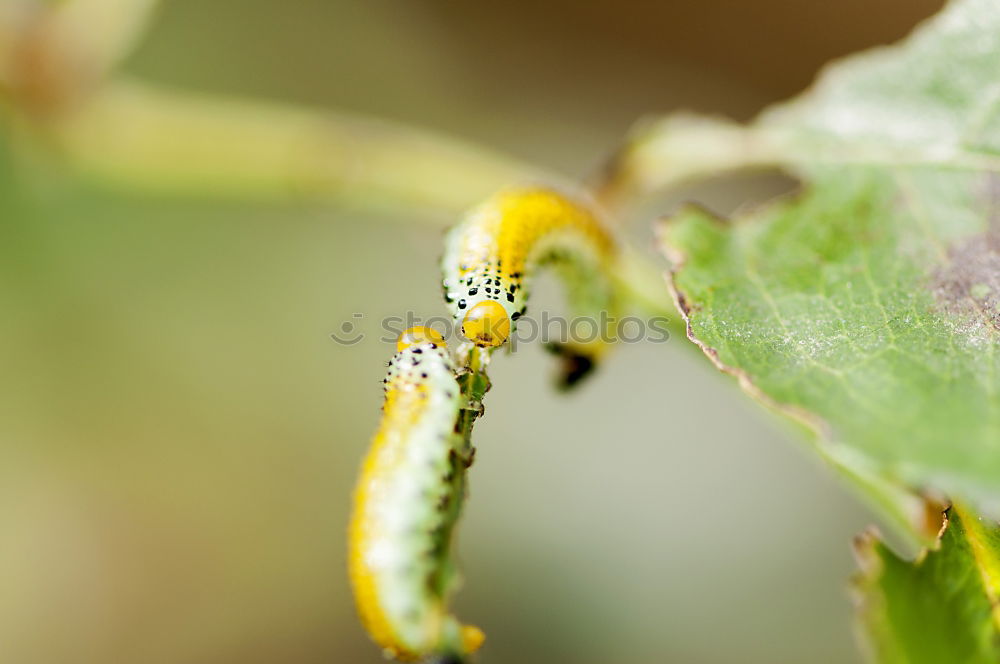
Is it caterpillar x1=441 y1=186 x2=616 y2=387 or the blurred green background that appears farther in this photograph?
the blurred green background

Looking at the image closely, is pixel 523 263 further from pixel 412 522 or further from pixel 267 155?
pixel 267 155

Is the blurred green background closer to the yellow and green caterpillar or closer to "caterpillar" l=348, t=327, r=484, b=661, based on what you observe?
the yellow and green caterpillar

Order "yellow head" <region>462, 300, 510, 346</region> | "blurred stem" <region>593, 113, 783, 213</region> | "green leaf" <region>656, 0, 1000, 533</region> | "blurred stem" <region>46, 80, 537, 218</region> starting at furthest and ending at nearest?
"blurred stem" <region>46, 80, 537, 218</region> → "blurred stem" <region>593, 113, 783, 213</region> → "yellow head" <region>462, 300, 510, 346</region> → "green leaf" <region>656, 0, 1000, 533</region>

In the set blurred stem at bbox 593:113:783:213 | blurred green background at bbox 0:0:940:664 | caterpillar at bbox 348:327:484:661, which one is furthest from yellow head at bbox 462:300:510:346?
blurred green background at bbox 0:0:940:664

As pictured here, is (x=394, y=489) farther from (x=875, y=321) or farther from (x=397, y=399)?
(x=875, y=321)

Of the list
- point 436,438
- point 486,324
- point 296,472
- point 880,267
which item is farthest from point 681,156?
point 296,472

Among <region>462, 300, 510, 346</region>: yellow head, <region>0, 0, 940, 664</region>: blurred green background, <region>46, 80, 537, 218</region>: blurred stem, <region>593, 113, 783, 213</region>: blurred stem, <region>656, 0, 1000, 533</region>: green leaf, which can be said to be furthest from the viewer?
<region>0, 0, 940, 664</region>: blurred green background

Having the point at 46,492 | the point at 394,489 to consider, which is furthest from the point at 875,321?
the point at 46,492
